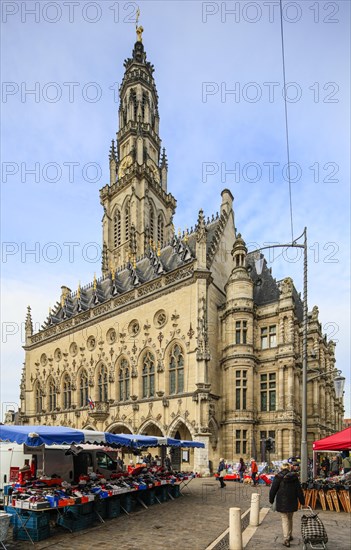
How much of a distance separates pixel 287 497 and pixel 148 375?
2610cm

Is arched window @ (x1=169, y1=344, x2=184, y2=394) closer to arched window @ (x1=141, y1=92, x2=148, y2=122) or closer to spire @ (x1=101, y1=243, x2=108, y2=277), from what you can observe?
spire @ (x1=101, y1=243, x2=108, y2=277)

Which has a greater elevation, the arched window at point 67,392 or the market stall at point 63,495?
the market stall at point 63,495

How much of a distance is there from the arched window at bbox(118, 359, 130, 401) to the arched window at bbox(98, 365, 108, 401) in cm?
228

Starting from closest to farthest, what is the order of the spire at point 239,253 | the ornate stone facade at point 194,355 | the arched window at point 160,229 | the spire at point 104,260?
the ornate stone facade at point 194,355 → the spire at point 239,253 → the spire at point 104,260 → the arched window at point 160,229

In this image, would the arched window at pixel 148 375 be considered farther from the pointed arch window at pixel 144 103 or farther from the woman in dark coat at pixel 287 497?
the pointed arch window at pixel 144 103

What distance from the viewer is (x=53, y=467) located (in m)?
15.2

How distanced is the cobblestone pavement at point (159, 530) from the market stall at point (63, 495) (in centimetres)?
35

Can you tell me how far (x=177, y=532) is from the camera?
1199 centimetres

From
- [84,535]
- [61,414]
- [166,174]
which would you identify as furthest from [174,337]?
[166,174]

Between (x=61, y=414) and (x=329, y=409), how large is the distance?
86.1ft

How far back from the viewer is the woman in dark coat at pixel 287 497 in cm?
1012

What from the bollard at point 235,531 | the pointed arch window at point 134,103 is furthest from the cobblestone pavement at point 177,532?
the pointed arch window at point 134,103

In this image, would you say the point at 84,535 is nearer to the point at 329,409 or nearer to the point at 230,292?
the point at 230,292

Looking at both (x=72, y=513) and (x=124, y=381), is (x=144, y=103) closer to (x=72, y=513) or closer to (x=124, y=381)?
(x=124, y=381)
